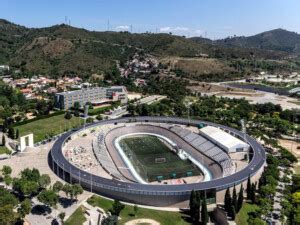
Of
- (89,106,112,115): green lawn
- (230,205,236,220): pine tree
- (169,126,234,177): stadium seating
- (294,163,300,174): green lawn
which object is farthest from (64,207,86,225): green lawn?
(89,106,112,115): green lawn

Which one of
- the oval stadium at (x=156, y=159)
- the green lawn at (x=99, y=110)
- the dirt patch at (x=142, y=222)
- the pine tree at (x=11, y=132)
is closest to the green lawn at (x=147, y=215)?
the dirt patch at (x=142, y=222)

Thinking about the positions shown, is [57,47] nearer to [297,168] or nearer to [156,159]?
[156,159]

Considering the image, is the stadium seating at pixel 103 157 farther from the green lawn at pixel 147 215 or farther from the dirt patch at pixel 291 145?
the dirt patch at pixel 291 145

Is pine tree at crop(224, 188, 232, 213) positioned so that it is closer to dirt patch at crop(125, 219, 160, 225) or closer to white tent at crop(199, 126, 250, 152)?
dirt patch at crop(125, 219, 160, 225)

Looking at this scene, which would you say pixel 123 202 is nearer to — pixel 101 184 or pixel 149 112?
pixel 101 184

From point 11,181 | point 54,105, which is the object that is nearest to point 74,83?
point 54,105

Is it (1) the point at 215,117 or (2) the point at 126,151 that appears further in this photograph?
(1) the point at 215,117
